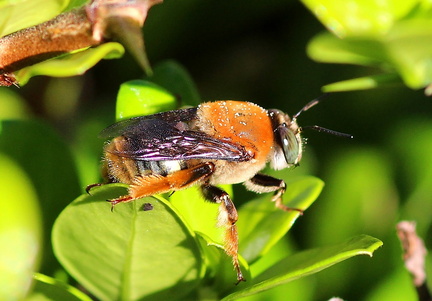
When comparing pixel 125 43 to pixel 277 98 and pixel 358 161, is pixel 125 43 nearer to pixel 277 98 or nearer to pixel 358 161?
pixel 358 161

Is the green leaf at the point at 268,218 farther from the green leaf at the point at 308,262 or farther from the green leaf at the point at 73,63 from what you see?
the green leaf at the point at 73,63

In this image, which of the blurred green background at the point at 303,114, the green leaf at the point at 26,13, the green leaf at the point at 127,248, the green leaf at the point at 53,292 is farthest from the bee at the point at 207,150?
the green leaf at the point at 26,13

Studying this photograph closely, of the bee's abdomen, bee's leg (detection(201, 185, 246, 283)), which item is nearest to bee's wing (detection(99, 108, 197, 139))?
the bee's abdomen

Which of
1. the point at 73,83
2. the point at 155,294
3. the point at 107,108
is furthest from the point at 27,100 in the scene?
the point at 155,294

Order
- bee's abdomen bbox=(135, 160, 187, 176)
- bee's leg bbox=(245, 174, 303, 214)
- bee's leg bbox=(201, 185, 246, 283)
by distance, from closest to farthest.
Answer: bee's leg bbox=(201, 185, 246, 283), bee's leg bbox=(245, 174, 303, 214), bee's abdomen bbox=(135, 160, 187, 176)

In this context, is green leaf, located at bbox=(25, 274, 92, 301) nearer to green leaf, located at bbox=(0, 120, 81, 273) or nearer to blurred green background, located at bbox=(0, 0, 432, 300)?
green leaf, located at bbox=(0, 120, 81, 273)

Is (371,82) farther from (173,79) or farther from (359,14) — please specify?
(173,79)
